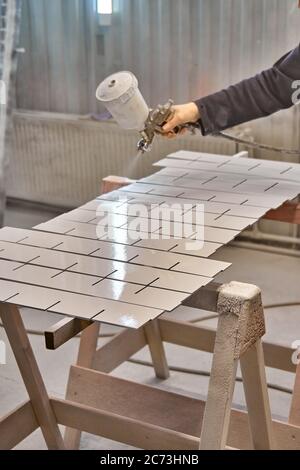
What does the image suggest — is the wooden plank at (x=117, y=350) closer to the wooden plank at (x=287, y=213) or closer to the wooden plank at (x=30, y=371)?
the wooden plank at (x=30, y=371)

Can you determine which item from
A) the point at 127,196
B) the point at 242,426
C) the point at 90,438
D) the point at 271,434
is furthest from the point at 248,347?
the point at 90,438

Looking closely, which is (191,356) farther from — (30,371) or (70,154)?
(70,154)

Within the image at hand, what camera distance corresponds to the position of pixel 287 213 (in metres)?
2.04

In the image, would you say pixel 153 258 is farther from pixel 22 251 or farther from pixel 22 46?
pixel 22 46

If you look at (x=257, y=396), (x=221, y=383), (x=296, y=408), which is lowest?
(x=296, y=408)

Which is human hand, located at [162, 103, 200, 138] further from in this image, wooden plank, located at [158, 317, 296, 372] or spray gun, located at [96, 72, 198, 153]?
wooden plank, located at [158, 317, 296, 372]

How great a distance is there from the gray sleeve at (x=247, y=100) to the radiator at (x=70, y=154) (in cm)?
128

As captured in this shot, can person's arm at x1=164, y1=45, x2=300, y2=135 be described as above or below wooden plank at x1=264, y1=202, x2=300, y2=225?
above

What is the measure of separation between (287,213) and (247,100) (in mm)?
330

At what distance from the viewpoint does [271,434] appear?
1.58 metres

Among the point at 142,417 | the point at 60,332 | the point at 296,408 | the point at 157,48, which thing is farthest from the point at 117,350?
the point at 157,48

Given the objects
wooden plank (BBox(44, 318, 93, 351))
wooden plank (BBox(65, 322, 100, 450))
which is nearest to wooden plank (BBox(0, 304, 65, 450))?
wooden plank (BBox(65, 322, 100, 450))

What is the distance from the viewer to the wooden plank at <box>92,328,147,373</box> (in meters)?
2.17

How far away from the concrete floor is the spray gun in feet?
2.88
